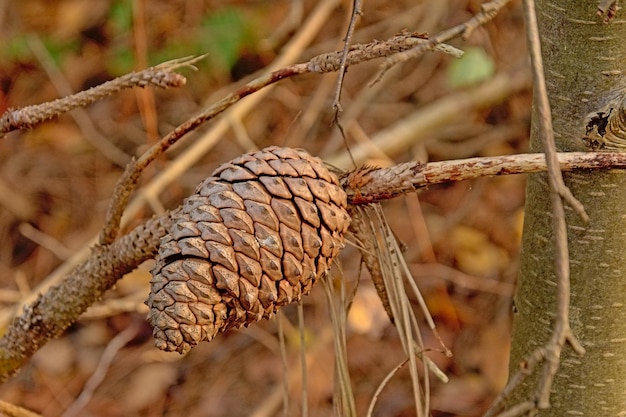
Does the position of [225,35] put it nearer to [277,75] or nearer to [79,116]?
[79,116]

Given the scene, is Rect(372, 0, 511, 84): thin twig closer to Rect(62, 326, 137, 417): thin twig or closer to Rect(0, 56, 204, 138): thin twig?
Rect(0, 56, 204, 138): thin twig

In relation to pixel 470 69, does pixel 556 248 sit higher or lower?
lower

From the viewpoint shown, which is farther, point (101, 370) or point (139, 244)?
point (101, 370)

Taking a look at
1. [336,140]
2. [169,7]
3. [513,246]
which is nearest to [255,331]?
[336,140]

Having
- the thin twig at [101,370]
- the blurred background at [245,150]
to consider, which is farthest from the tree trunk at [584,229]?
the thin twig at [101,370]

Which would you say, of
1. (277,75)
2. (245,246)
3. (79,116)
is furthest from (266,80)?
(79,116)

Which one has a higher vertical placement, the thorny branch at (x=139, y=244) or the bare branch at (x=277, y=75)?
the bare branch at (x=277, y=75)

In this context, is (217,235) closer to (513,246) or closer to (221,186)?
(221,186)

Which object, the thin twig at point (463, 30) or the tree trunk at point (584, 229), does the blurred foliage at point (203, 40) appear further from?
the thin twig at point (463, 30)
